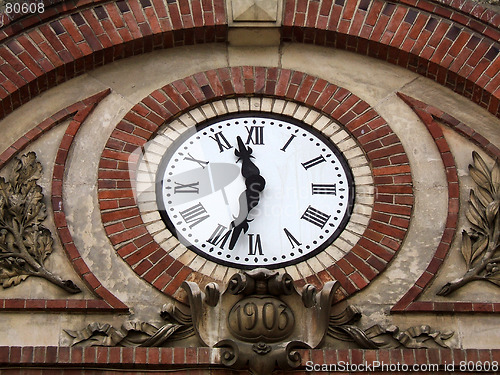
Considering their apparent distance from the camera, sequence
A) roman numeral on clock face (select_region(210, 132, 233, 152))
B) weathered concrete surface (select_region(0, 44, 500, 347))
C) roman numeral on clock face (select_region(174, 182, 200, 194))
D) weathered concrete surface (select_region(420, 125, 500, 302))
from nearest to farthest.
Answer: weathered concrete surface (select_region(0, 44, 500, 347)) → weathered concrete surface (select_region(420, 125, 500, 302)) → roman numeral on clock face (select_region(174, 182, 200, 194)) → roman numeral on clock face (select_region(210, 132, 233, 152))

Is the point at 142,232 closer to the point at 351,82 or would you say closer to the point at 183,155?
the point at 183,155

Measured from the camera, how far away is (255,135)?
10812 mm

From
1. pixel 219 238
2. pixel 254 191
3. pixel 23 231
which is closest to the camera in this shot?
pixel 23 231

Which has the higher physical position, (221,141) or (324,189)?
(221,141)

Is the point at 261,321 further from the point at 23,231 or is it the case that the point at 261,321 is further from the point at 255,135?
the point at 23,231

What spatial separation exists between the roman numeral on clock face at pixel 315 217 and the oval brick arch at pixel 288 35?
1.75 metres

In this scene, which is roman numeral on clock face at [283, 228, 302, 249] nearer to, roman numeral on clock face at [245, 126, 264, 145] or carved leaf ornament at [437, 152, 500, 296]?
roman numeral on clock face at [245, 126, 264, 145]

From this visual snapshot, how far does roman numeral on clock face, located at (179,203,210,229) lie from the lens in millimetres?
10289

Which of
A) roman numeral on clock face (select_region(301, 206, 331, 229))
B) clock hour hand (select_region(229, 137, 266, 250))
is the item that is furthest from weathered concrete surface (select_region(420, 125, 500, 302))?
clock hour hand (select_region(229, 137, 266, 250))

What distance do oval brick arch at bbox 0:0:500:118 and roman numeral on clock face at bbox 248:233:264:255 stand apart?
215cm

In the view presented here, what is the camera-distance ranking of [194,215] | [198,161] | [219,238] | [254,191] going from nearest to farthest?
[219,238] < [194,215] < [254,191] < [198,161]

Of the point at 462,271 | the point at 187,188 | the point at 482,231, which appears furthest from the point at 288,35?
the point at 462,271

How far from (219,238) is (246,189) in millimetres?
522

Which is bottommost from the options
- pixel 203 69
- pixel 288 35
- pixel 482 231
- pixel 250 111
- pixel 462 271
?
pixel 462 271
